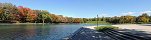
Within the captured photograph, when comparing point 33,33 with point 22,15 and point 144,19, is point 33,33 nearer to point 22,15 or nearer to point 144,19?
point 22,15

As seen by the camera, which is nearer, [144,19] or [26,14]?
[26,14]

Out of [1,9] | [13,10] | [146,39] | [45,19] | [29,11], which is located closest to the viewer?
[146,39]

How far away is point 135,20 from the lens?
464ft

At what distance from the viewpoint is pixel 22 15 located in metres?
126

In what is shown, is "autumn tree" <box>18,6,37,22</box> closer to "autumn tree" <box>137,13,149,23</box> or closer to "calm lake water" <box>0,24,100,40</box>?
"autumn tree" <box>137,13,149,23</box>

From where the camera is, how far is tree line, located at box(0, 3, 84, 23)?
113 m

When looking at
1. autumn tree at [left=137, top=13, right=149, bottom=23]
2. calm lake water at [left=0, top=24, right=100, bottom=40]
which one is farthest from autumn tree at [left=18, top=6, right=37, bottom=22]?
calm lake water at [left=0, top=24, right=100, bottom=40]

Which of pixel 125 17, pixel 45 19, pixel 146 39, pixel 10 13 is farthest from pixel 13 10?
pixel 146 39

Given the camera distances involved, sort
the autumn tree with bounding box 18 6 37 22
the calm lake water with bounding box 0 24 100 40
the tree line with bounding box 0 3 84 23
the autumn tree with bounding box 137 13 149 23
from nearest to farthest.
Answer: the calm lake water with bounding box 0 24 100 40, the tree line with bounding box 0 3 84 23, the autumn tree with bounding box 18 6 37 22, the autumn tree with bounding box 137 13 149 23

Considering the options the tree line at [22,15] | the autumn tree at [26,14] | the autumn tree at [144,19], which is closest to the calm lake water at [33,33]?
the tree line at [22,15]

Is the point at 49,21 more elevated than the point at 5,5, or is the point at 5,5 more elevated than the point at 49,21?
the point at 5,5

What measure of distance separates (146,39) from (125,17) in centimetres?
12635

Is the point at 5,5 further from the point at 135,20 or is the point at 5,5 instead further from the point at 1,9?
the point at 135,20

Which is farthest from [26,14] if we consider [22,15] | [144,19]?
[144,19]
